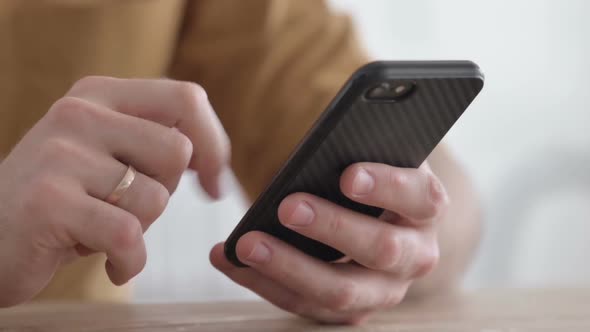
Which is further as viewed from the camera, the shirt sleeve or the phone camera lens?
the shirt sleeve

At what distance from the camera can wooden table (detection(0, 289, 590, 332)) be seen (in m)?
0.52

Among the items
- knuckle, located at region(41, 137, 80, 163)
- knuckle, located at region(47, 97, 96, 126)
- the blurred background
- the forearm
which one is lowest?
the blurred background

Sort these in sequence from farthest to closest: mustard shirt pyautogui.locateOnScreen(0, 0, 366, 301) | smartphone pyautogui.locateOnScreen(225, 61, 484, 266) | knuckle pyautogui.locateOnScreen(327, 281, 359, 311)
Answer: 1. mustard shirt pyautogui.locateOnScreen(0, 0, 366, 301)
2. knuckle pyautogui.locateOnScreen(327, 281, 359, 311)
3. smartphone pyautogui.locateOnScreen(225, 61, 484, 266)

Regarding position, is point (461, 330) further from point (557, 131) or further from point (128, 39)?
point (557, 131)

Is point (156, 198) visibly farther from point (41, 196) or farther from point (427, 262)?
point (427, 262)

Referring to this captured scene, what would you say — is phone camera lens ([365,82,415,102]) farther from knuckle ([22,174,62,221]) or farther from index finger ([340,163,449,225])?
knuckle ([22,174,62,221])

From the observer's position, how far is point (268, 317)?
57cm

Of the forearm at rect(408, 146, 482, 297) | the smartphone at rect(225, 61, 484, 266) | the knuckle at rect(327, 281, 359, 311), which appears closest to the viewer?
the smartphone at rect(225, 61, 484, 266)

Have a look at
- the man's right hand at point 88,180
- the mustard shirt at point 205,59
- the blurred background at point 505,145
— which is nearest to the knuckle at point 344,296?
the man's right hand at point 88,180

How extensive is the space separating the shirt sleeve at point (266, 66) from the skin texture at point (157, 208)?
1.06 feet

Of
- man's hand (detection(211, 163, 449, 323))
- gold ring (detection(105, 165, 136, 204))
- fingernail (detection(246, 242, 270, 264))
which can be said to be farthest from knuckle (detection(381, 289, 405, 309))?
gold ring (detection(105, 165, 136, 204))

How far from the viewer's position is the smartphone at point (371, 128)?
402 mm

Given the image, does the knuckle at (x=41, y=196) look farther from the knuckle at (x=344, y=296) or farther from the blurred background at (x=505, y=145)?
the blurred background at (x=505, y=145)

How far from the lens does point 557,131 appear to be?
2.09 meters
